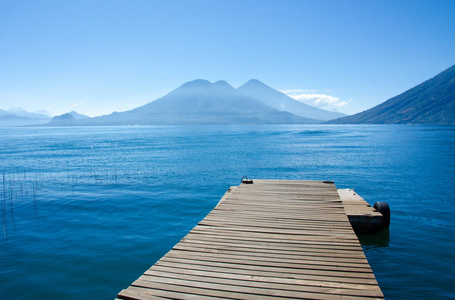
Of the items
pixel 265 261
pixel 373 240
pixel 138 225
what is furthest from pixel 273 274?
pixel 138 225

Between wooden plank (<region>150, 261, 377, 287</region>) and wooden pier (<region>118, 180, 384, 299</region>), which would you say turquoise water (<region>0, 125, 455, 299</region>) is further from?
→ wooden plank (<region>150, 261, 377, 287</region>)

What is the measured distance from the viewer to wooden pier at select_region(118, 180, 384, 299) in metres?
5.48

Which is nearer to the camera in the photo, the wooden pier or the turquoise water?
the wooden pier

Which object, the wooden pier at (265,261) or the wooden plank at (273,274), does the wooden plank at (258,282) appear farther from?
the wooden plank at (273,274)

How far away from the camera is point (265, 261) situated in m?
6.75

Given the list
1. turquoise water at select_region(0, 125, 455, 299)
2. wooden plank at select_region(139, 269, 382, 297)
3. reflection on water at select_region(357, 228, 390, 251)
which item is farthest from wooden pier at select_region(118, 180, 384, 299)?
turquoise water at select_region(0, 125, 455, 299)

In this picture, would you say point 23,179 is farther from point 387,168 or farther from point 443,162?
point 443,162

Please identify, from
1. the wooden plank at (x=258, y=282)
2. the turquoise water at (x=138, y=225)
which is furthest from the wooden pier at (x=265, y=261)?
the turquoise water at (x=138, y=225)

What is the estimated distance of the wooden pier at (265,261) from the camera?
5.48 meters

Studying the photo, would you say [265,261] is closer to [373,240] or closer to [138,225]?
[373,240]

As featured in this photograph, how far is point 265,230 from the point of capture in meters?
8.79

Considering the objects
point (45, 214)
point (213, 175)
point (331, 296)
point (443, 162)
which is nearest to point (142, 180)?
point (213, 175)

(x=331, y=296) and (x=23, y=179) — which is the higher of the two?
(x=331, y=296)

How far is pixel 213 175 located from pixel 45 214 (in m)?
16.1
